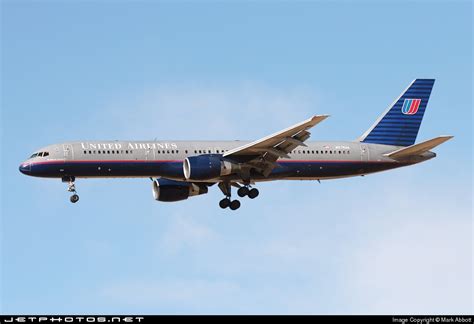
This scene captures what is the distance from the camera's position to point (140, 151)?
6575 cm

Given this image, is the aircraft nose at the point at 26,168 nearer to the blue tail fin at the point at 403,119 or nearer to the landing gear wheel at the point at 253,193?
the landing gear wheel at the point at 253,193

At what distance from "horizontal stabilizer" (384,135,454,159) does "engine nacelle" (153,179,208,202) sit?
12.1 meters

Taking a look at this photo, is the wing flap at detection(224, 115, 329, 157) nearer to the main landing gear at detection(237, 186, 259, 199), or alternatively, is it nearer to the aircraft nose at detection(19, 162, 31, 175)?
the main landing gear at detection(237, 186, 259, 199)

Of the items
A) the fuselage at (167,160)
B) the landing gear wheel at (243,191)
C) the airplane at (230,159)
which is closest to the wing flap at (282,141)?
the airplane at (230,159)

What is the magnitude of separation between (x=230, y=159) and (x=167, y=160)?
368 centimetres

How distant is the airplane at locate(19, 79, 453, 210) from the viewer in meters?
64.8

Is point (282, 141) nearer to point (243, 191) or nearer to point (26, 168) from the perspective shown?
point (243, 191)

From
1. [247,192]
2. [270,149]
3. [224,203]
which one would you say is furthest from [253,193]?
[270,149]

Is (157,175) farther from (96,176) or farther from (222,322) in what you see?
(222,322)

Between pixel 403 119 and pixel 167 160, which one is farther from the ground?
pixel 403 119

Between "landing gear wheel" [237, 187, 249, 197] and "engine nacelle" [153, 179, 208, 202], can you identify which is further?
"engine nacelle" [153, 179, 208, 202]

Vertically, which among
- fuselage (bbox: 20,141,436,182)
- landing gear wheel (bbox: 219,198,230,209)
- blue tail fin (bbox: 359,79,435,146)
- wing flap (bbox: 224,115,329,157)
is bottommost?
landing gear wheel (bbox: 219,198,230,209)

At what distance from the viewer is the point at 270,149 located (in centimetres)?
6488

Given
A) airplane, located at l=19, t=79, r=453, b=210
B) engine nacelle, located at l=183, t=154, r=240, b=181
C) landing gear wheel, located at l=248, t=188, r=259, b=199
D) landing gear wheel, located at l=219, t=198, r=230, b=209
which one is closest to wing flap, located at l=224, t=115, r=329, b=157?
airplane, located at l=19, t=79, r=453, b=210
